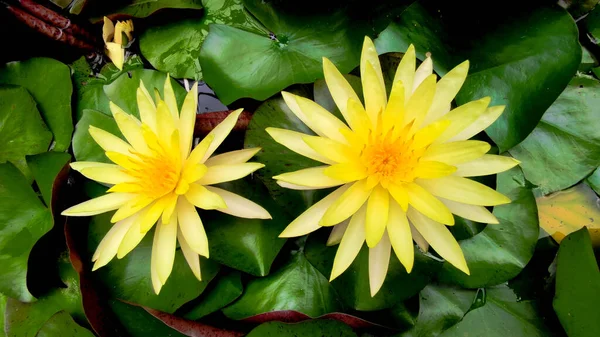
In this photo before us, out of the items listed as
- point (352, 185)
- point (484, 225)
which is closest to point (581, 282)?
point (484, 225)

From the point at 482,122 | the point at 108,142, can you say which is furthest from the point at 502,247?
the point at 108,142

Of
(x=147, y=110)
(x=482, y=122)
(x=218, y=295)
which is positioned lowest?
(x=218, y=295)

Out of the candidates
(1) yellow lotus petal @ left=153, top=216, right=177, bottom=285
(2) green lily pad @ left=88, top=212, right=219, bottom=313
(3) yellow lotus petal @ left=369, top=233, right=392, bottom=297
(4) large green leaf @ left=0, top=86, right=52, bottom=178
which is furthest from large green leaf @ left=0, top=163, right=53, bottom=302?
(3) yellow lotus petal @ left=369, top=233, right=392, bottom=297

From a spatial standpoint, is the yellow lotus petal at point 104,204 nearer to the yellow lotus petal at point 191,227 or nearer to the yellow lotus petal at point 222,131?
the yellow lotus petal at point 191,227

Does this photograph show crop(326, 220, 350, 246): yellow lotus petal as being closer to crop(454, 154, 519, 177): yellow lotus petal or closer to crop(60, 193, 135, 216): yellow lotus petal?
crop(454, 154, 519, 177): yellow lotus petal

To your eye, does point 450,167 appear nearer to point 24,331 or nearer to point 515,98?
point 515,98

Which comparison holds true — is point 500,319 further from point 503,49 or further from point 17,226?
point 17,226
